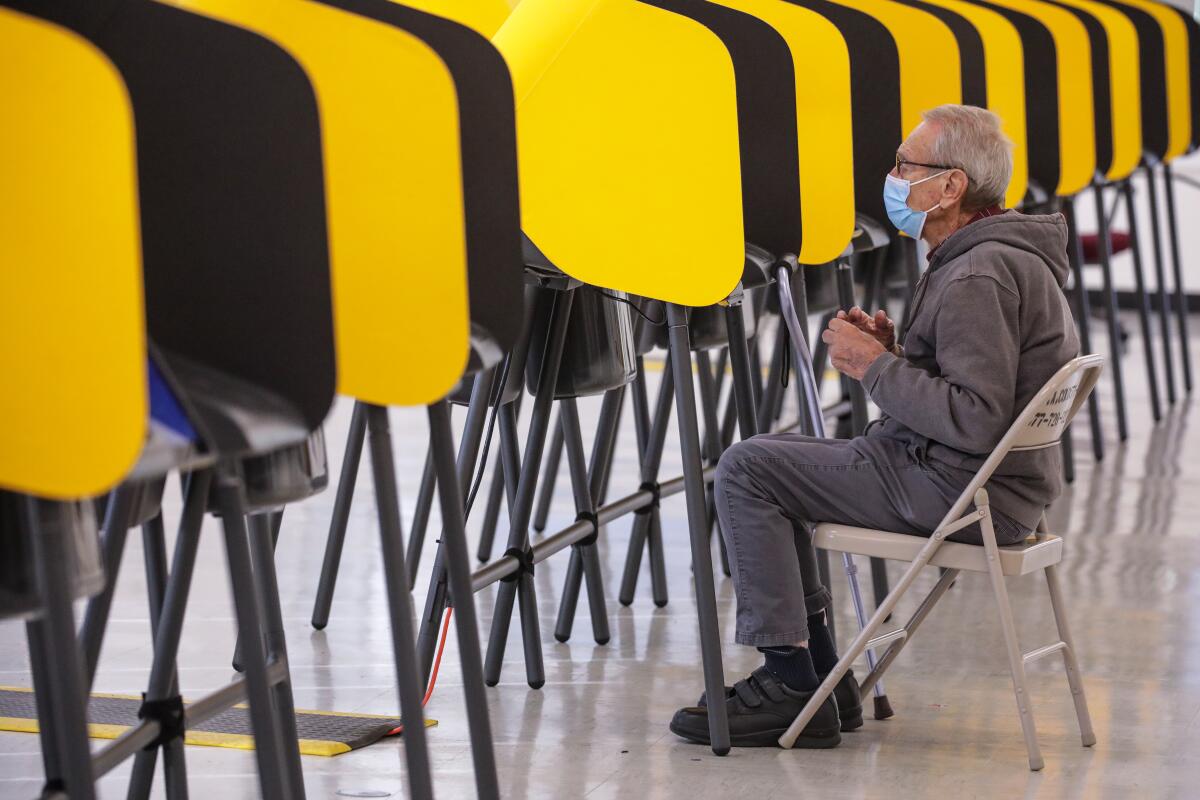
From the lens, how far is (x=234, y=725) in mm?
2992

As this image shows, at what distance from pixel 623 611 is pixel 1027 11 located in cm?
253

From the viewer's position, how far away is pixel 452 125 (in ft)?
6.44

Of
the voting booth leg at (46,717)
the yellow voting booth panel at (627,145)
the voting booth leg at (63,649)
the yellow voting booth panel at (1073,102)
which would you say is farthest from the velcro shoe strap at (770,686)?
the yellow voting booth panel at (1073,102)

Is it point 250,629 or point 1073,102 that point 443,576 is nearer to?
point 250,629

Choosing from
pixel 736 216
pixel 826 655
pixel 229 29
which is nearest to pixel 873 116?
pixel 736 216

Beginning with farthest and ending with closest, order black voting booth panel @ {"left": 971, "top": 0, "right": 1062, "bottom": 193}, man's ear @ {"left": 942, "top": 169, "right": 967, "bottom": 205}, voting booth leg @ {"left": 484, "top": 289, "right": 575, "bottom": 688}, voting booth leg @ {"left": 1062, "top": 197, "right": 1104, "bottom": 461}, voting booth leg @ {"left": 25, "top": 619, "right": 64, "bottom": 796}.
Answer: voting booth leg @ {"left": 1062, "top": 197, "right": 1104, "bottom": 461}
black voting booth panel @ {"left": 971, "top": 0, "right": 1062, "bottom": 193}
voting booth leg @ {"left": 484, "top": 289, "right": 575, "bottom": 688}
man's ear @ {"left": 942, "top": 169, "right": 967, "bottom": 205}
voting booth leg @ {"left": 25, "top": 619, "right": 64, "bottom": 796}

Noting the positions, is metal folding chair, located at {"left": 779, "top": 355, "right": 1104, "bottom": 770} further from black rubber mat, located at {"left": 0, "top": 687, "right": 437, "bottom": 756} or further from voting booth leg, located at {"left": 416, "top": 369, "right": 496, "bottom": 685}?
black rubber mat, located at {"left": 0, "top": 687, "right": 437, "bottom": 756}

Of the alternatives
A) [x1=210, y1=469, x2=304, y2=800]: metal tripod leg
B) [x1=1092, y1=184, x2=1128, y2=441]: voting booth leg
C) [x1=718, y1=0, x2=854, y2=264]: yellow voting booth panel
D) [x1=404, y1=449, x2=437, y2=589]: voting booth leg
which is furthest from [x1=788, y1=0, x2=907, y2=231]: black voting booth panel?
[x1=1092, y1=184, x2=1128, y2=441]: voting booth leg

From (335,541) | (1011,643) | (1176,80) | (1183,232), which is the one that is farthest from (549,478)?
(1183,232)

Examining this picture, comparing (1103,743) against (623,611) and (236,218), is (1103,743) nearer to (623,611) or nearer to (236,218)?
(623,611)

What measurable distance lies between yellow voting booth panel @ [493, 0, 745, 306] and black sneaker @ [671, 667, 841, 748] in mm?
707

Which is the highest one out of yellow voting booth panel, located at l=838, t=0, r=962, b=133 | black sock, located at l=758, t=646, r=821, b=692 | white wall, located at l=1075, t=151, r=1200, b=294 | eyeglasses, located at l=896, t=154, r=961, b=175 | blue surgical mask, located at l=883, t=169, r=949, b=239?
yellow voting booth panel, located at l=838, t=0, r=962, b=133

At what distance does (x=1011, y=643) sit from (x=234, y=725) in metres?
1.36

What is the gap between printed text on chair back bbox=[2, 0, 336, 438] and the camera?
5.61ft
